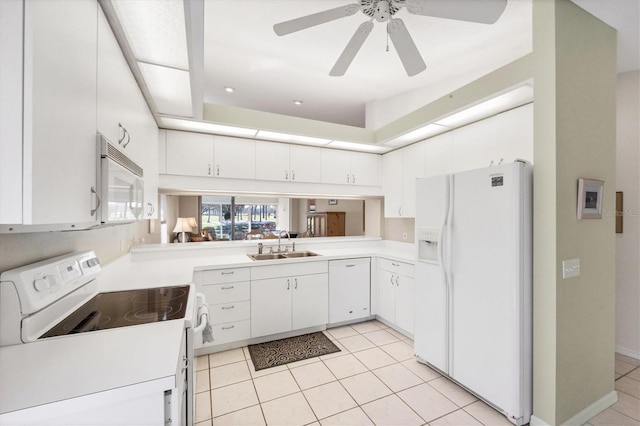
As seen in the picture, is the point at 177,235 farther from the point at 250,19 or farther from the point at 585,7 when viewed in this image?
the point at 585,7

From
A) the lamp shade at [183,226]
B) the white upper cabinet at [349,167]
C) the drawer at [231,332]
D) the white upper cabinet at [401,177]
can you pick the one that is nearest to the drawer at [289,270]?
the drawer at [231,332]

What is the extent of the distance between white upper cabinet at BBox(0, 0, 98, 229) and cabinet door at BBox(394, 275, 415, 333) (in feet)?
8.91

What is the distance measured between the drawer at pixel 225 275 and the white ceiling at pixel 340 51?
83.6 inches

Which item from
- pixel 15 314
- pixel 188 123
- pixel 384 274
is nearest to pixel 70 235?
pixel 15 314

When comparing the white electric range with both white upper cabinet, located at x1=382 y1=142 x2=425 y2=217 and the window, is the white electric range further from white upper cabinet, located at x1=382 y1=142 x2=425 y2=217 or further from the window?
white upper cabinet, located at x1=382 y1=142 x2=425 y2=217

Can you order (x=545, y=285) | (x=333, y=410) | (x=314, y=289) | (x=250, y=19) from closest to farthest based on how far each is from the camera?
(x=545, y=285), (x=333, y=410), (x=250, y=19), (x=314, y=289)

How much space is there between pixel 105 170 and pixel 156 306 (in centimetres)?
80

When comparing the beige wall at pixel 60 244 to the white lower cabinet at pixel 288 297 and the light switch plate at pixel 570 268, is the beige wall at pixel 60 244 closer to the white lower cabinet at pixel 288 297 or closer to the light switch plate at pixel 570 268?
the white lower cabinet at pixel 288 297

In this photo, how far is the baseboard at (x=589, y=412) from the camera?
1.75 metres

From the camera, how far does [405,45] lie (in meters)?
1.74

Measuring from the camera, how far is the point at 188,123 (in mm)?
2721

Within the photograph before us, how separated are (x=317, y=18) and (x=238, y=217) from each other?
2766 millimetres

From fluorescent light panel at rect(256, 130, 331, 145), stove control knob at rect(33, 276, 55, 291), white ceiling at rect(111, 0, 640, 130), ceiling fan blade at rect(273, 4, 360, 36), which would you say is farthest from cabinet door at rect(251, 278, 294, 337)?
ceiling fan blade at rect(273, 4, 360, 36)

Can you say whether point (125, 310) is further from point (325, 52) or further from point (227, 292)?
point (325, 52)
